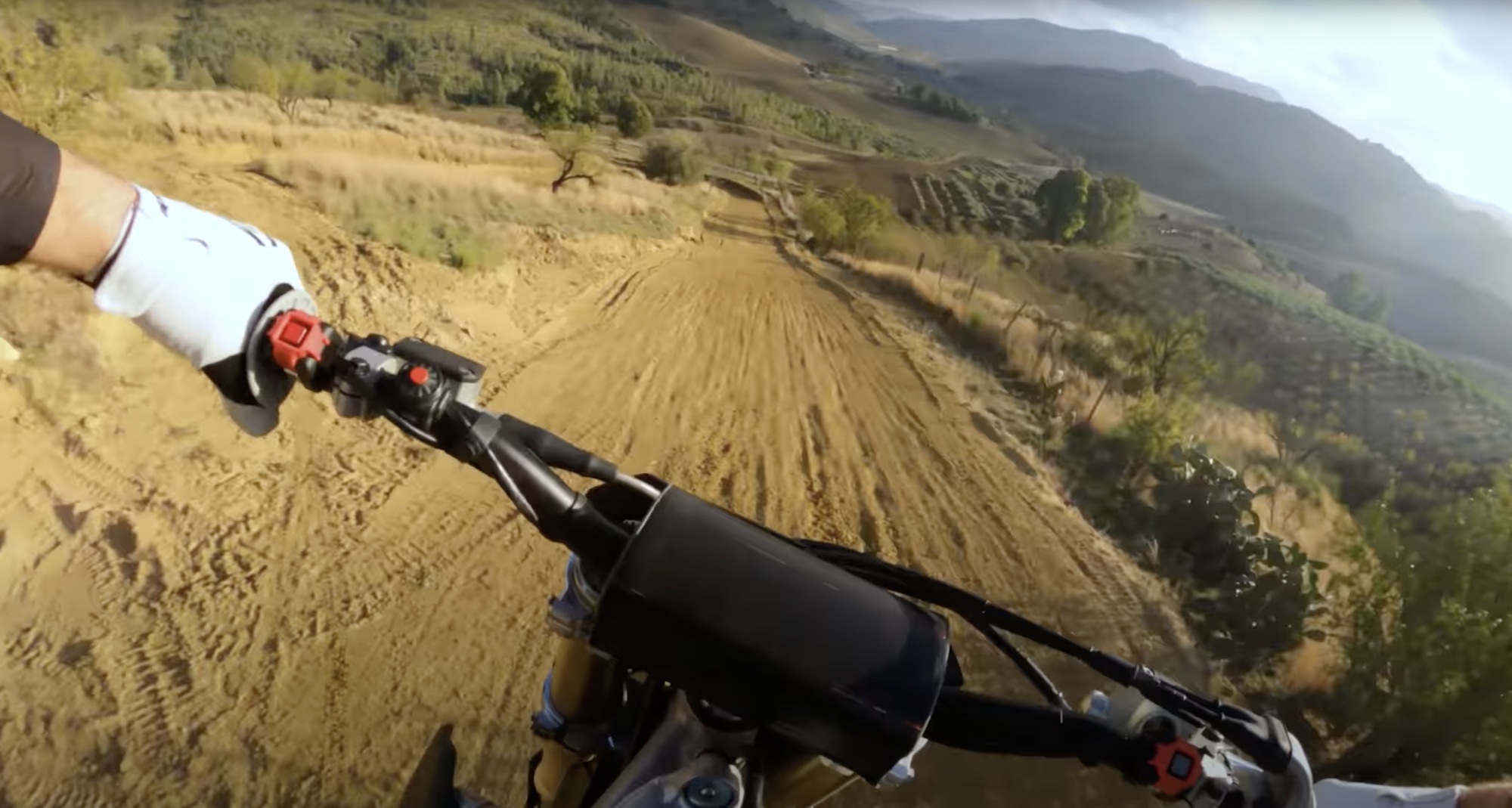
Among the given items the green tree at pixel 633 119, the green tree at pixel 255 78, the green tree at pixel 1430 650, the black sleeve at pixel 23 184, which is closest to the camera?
the black sleeve at pixel 23 184

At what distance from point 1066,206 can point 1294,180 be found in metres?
89.4

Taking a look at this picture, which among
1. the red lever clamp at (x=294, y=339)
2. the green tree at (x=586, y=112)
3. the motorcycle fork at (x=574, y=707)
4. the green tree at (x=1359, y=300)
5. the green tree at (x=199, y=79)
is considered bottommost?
the green tree at (x=1359, y=300)

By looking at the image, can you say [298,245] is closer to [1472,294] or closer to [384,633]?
[384,633]

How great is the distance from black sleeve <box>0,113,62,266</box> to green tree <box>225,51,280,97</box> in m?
23.0

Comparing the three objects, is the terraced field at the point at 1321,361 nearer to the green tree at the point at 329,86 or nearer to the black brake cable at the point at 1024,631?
the black brake cable at the point at 1024,631

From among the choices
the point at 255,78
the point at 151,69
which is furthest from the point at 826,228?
the point at 151,69

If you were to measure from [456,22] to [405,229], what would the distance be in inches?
2015

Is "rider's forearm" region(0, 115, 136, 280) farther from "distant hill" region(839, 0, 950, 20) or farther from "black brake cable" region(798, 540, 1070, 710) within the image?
"distant hill" region(839, 0, 950, 20)

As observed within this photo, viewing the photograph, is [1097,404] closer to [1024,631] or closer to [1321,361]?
[1024,631]

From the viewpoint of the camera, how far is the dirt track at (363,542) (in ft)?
12.7

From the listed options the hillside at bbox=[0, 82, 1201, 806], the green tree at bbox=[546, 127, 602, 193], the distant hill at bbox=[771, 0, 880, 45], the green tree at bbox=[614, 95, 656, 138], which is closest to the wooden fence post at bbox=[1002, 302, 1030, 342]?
the hillside at bbox=[0, 82, 1201, 806]

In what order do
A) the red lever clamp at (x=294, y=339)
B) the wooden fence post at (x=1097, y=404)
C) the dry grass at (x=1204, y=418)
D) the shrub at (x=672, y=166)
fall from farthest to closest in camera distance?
the shrub at (x=672, y=166)
the wooden fence post at (x=1097, y=404)
the dry grass at (x=1204, y=418)
the red lever clamp at (x=294, y=339)

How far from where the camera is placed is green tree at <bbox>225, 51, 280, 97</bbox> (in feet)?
67.8

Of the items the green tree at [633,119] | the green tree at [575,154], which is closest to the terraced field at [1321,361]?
the green tree at [575,154]
